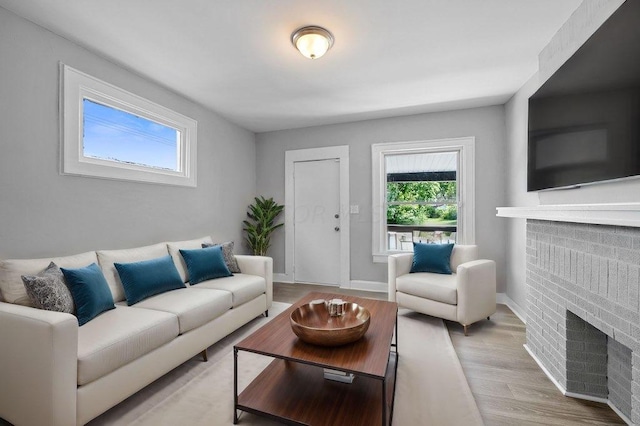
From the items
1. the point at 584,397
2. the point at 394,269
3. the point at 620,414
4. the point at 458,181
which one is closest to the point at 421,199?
the point at 458,181

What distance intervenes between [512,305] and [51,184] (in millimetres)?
4632

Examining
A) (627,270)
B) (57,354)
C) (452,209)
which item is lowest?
(57,354)

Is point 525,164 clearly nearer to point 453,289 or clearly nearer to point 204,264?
point 453,289

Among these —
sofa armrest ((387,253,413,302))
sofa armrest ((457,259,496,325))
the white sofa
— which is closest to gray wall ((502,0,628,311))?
sofa armrest ((457,259,496,325))

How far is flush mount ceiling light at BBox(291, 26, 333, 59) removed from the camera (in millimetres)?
2105

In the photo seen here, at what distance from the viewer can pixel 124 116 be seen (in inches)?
110

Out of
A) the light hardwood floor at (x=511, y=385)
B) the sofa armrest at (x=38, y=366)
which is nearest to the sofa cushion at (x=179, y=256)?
the sofa armrest at (x=38, y=366)

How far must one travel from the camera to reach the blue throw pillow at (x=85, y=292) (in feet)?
5.96

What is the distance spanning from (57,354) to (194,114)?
9.45 ft

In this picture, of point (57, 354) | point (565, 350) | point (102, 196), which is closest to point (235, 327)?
point (57, 354)

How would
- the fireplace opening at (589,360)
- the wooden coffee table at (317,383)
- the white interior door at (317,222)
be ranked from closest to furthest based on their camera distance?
1. the wooden coffee table at (317,383)
2. the fireplace opening at (589,360)
3. the white interior door at (317,222)

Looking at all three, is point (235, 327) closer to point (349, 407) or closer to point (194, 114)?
point (349, 407)

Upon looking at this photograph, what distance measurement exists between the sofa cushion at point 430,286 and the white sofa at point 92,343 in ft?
5.84

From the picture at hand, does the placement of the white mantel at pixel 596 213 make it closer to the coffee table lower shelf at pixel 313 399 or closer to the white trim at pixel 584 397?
the white trim at pixel 584 397
